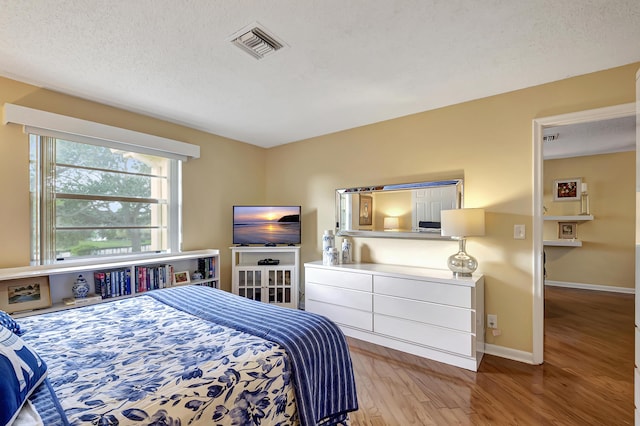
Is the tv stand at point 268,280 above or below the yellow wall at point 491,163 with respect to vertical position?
below

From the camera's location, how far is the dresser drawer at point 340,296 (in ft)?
9.73

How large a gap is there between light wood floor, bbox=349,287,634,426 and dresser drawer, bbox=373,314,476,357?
0.51 ft

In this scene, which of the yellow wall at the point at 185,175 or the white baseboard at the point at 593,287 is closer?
the yellow wall at the point at 185,175

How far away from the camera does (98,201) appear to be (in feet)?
9.39

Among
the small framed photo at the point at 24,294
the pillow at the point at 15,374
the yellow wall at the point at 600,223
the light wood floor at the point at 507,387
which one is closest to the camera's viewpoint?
the pillow at the point at 15,374

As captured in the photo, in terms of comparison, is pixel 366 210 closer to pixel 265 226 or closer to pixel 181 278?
pixel 265 226

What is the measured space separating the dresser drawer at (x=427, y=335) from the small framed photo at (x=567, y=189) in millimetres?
4633

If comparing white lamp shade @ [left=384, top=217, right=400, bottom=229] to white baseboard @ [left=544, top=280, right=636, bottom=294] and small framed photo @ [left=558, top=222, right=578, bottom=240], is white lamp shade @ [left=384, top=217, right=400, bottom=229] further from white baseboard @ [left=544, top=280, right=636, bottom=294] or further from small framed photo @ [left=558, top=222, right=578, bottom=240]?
white baseboard @ [left=544, top=280, right=636, bottom=294]

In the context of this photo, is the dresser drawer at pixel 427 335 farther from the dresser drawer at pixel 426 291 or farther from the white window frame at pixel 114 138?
the white window frame at pixel 114 138

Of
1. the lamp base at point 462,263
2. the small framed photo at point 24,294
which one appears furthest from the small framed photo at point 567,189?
the small framed photo at point 24,294

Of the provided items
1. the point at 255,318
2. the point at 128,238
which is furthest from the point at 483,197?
the point at 128,238

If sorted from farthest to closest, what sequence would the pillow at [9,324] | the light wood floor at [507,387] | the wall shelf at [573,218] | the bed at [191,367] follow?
the wall shelf at [573,218], the light wood floor at [507,387], the pillow at [9,324], the bed at [191,367]

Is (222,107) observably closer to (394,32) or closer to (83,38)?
(83,38)

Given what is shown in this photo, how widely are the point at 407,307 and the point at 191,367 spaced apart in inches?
80.6
